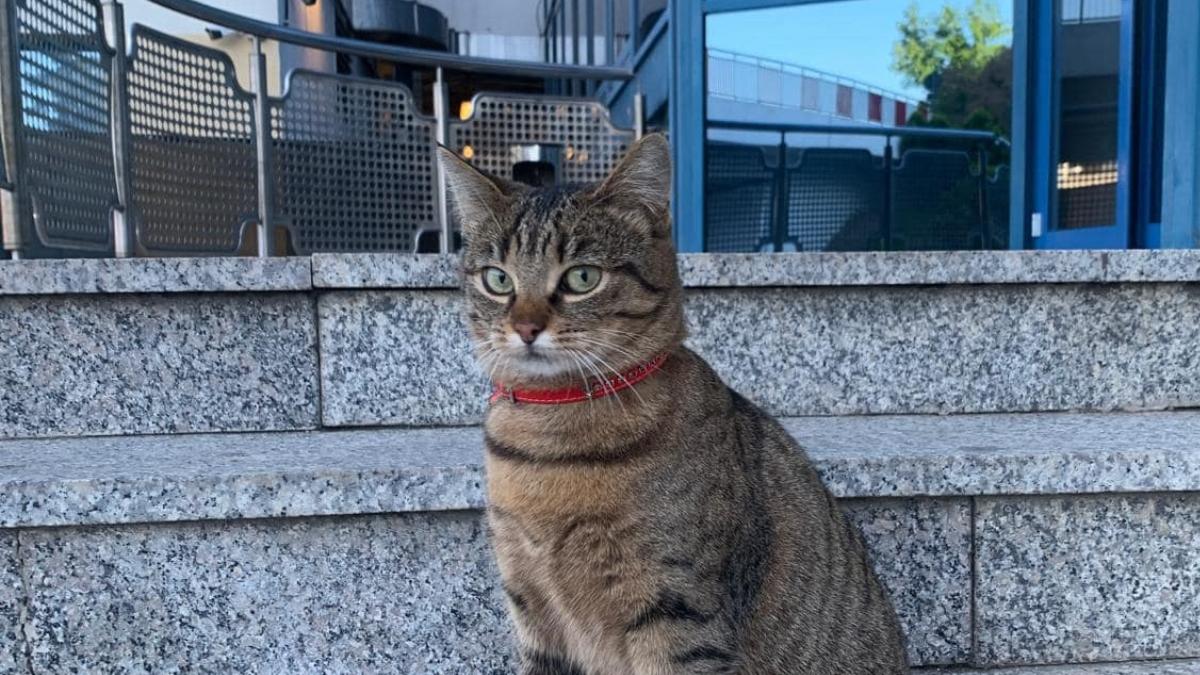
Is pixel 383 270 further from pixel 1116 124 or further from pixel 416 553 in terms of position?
pixel 1116 124

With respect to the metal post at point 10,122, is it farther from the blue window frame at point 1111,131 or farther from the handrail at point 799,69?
the blue window frame at point 1111,131

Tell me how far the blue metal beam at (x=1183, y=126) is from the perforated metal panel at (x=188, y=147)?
10.8ft

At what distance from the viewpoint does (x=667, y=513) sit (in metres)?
1.26

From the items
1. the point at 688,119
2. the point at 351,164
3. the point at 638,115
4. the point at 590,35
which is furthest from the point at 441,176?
the point at 590,35

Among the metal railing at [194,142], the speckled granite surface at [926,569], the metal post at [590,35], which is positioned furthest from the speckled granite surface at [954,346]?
the metal post at [590,35]

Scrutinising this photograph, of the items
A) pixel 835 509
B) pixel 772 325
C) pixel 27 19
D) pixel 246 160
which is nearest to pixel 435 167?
pixel 246 160

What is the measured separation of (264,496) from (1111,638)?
5.46 feet

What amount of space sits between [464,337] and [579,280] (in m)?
0.71

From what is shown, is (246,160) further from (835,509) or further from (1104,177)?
(1104,177)

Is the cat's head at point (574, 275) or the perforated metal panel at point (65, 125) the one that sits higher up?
the perforated metal panel at point (65, 125)

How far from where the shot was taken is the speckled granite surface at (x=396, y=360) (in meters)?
1.95

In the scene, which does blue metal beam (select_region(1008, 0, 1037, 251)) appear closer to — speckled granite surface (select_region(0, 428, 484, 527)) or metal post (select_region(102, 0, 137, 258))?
speckled granite surface (select_region(0, 428, 484, 527))

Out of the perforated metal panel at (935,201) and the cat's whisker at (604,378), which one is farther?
the perforated metal panel at (935,201)

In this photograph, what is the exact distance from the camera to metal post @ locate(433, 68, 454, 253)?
3520 mm
